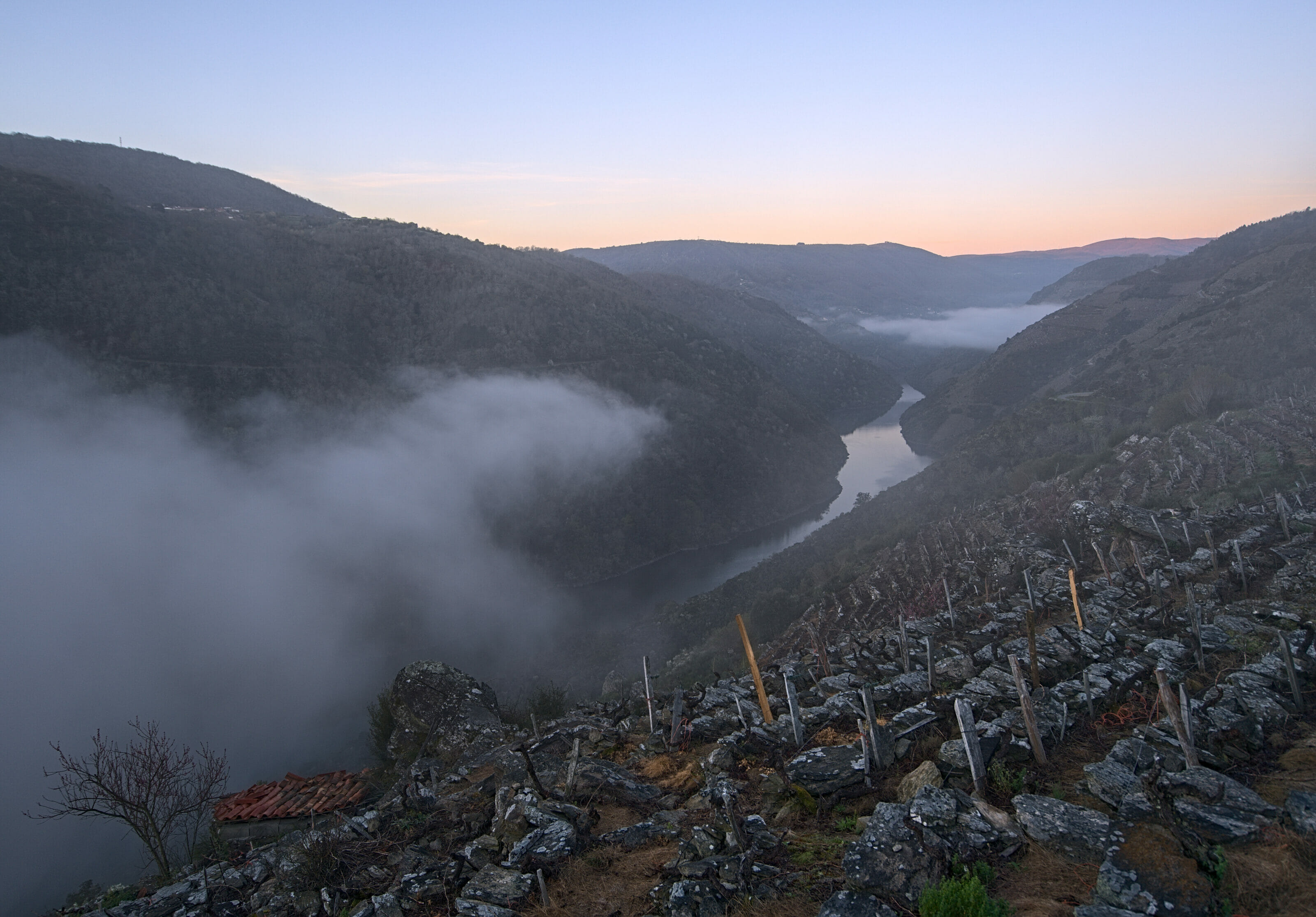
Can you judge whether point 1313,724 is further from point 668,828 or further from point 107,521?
point 107,521

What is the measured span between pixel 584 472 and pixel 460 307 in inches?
980

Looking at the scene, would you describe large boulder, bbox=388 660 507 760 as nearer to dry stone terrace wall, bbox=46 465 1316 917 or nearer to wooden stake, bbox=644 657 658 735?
dry stone terrace wall, bbox=46 465 1316 917

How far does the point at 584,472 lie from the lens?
61.0 m

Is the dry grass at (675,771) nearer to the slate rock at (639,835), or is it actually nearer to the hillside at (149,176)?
the slate rock at (639,835)

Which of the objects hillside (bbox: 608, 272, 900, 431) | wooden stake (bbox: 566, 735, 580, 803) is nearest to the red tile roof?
wooden stake (bbox: 566, 735, 580, 803)

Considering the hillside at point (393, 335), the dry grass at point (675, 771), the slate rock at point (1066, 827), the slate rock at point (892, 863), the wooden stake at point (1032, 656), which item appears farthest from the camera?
the hillside at point (393, 335)

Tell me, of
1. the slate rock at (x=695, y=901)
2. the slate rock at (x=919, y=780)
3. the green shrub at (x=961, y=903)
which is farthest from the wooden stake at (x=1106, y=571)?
the slate rock at (x=695, y=901)

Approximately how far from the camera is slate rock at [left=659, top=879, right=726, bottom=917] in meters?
5.99

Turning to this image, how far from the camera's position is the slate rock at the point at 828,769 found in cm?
764

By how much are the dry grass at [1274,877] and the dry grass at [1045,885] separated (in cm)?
88

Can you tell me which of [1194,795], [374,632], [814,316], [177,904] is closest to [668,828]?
[1194,795]

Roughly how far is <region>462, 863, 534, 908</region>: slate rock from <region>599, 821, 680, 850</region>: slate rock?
0.95 meters

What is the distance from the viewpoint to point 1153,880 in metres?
4.97

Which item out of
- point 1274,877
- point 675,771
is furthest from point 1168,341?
point 1274,877
